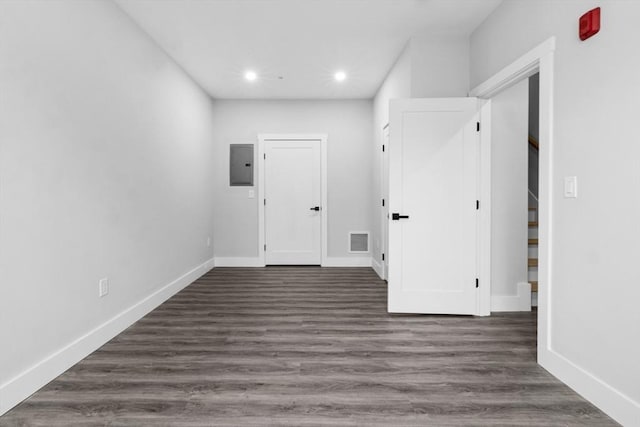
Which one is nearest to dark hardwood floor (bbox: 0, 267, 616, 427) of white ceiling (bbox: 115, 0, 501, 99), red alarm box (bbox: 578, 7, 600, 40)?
red alarm box (bbox: 578, 7, 600, 40)

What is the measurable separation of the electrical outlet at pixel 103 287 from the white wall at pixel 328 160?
3089mm

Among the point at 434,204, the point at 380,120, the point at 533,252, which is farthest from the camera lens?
the point at 380,120

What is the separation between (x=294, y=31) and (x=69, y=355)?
10.2 feet

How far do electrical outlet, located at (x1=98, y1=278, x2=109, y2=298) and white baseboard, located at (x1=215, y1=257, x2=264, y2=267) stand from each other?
10.1ft

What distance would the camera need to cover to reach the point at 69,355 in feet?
7.73

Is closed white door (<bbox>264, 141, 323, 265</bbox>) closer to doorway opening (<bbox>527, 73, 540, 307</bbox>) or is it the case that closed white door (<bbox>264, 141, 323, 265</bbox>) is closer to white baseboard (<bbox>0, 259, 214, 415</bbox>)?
white baseboard (<bbox>0, 259, 214, 415</bbox>)

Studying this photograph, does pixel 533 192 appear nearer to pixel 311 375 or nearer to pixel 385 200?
pixel 385 200

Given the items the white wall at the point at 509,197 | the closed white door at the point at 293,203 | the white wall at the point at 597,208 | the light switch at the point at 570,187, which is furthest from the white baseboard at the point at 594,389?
the closed white door at the point at 293,203

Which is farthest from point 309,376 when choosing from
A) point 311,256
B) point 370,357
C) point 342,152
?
point 342,152

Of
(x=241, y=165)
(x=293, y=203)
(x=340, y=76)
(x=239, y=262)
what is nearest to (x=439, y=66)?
(x=340, y=76)

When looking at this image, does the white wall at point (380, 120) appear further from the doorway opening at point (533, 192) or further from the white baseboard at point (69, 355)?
the white baseboard at point (69, 355)

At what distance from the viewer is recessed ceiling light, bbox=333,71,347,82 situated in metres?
4.61

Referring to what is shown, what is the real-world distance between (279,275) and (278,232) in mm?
859

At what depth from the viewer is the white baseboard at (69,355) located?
1.91 metres
